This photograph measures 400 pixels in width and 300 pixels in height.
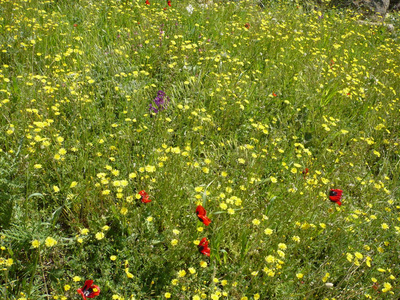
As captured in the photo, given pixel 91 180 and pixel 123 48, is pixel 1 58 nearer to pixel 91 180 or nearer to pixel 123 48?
pixel 123 48

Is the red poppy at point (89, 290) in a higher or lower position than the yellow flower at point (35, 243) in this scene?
lower

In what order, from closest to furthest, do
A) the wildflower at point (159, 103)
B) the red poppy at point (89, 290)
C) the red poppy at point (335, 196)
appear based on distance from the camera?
the red poppy at point (89, 290)
the red poppy at point (335, 196)
the wildflower at point (159, 103)

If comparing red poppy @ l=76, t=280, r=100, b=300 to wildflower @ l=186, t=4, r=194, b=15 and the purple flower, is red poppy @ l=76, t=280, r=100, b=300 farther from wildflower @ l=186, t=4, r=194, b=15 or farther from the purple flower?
wildflower @ l=186, t=4, r=194, b=15

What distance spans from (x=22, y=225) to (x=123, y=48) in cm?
247

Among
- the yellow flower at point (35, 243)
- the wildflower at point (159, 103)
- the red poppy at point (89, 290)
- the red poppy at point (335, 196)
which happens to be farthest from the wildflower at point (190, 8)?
the red poppy at point (89, 290)

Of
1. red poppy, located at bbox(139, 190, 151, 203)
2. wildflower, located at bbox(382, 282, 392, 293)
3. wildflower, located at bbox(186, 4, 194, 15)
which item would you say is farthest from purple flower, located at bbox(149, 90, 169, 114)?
wildflower, located at bbox(186, 4, 194, 15)

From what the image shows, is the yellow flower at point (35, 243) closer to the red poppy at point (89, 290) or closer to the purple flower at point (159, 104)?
the red poppy at point (89, 290)

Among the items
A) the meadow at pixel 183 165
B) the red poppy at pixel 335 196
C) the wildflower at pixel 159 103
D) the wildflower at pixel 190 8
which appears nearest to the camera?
the meadow at pixel 183 165

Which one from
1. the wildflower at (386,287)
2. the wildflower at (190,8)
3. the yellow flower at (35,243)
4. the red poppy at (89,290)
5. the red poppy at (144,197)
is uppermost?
the wildflower at (190,8)

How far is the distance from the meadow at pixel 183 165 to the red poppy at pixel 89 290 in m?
0.01

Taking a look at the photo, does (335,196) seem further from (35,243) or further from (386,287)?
(35,243)

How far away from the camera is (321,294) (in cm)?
220

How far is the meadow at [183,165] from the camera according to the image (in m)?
2.08

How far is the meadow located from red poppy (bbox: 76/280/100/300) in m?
0.01
